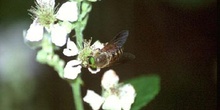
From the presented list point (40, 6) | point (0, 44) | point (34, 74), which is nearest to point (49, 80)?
point (34, 74)

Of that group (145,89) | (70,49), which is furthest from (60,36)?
(145,89)

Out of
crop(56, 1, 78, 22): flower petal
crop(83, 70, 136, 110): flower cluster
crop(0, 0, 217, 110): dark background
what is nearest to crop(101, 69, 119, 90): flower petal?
crop(83, 70, 136, 110): flower cluster

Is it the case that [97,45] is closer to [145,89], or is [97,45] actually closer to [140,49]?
[145,89]

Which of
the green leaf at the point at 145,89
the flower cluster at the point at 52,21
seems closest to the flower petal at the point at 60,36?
the flower cluster at the point at 52,21

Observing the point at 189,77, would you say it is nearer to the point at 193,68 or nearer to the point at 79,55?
the point at 193,68

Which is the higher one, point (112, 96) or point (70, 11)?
point (70, 11)

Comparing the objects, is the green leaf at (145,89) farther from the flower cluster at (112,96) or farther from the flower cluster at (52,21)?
the flower cluster at (52,21)

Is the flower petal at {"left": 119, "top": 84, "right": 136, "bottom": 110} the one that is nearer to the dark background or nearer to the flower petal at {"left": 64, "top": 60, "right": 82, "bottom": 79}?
the flower petal at {"left": 64, "top": 60, "right": 82, "bottom": 79}
